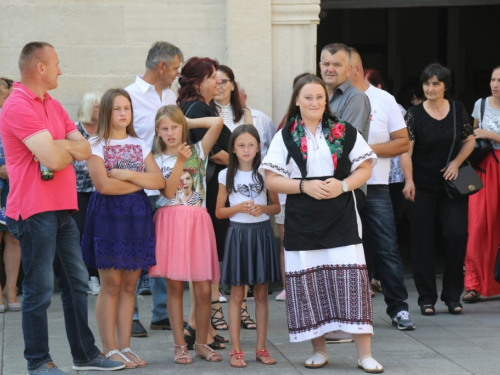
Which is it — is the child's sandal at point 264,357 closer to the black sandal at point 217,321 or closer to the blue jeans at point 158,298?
the black sandal at point 217,321

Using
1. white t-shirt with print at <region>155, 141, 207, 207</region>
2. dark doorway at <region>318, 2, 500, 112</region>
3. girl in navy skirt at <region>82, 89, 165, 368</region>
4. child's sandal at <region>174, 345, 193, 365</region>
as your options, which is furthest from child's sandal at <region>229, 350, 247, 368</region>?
dark doorway at <region>318, 2, 500, 112</region>

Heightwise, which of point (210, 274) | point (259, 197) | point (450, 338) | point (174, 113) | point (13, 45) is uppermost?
point (13, 45)

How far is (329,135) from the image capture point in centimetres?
578

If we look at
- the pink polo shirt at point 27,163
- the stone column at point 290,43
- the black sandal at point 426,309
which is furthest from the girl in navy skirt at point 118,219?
the stone column at point 290,43

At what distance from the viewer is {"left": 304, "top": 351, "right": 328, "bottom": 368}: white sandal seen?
5727mm

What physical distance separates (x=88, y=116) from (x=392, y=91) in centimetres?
884

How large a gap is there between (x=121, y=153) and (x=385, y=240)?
218 centimetres

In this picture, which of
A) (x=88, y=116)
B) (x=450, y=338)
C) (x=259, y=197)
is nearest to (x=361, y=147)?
(x=259, y=197)

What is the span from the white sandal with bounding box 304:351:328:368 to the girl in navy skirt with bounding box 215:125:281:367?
24cm

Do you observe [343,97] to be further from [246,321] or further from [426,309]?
[426,309]

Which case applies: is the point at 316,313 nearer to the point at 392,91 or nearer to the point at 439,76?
the point at 439,76

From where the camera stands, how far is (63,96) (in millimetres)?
8562

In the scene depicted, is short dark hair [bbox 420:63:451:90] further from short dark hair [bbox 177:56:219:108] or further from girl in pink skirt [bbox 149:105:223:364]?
girl in pink skirt [bbox 149:105:223:364]

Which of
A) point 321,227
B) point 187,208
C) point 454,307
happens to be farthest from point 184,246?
point 454,307
